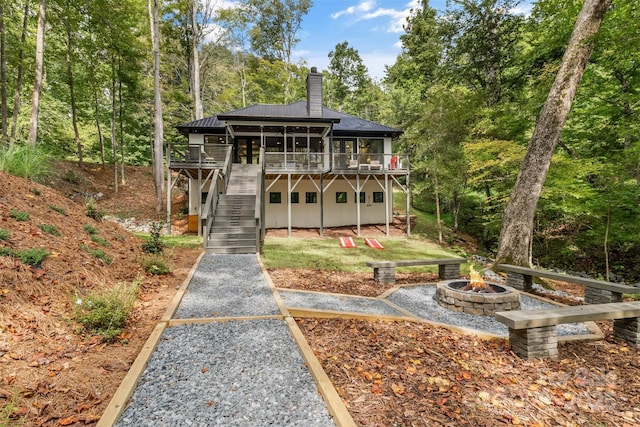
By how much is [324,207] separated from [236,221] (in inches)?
308

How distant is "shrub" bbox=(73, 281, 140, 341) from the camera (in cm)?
354

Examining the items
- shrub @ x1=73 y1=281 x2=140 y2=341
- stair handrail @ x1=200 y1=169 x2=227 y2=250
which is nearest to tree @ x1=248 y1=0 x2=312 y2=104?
stair handrail @ x1=200 y1=169 x2=227 y2=250

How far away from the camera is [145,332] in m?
3.82

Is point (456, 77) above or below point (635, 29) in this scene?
above

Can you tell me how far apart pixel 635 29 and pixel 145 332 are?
13.2m

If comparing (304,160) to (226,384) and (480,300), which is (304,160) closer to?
(480,300)

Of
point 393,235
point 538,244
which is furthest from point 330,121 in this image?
point 538,244

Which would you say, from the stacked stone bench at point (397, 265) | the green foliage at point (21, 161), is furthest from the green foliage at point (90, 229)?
the stacked stone bench at point (397, 265)

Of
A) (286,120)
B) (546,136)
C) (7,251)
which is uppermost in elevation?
(286,120)

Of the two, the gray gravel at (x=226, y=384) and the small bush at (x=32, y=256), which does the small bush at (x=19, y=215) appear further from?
the gray gravel at (x=226, y=384)

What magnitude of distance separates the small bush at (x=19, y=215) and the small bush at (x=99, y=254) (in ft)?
3.21

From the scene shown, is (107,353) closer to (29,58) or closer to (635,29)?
(635,29)

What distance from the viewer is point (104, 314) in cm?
Result: 361

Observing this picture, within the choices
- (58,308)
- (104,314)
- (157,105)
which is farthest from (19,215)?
(157,105)
